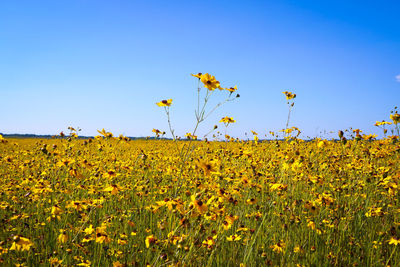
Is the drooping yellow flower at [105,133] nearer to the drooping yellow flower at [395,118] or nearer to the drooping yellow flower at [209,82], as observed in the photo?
the drooping yellow flower at [209,82]

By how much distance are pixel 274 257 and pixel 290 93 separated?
221 cm

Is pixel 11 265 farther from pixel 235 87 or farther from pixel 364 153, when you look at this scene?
pixel 364 153

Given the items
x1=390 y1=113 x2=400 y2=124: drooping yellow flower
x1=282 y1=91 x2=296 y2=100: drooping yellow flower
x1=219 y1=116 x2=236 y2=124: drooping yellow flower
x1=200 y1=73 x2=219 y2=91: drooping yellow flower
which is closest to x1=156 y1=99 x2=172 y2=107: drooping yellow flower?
x1=200 y1=73 x2=219 y2=91: drooping yellow flower

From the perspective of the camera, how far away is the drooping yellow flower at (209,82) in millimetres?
A: 2352

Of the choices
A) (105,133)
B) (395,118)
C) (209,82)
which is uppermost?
(395,118)

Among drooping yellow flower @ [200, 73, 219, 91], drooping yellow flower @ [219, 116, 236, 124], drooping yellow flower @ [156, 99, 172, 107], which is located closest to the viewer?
drooping yellow flower @ [200, 73, 219, 91]

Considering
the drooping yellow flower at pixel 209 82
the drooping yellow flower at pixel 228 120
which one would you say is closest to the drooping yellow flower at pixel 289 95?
the drooping yellow flower at pixel 228 120

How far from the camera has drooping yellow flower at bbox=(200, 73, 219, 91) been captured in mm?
2352

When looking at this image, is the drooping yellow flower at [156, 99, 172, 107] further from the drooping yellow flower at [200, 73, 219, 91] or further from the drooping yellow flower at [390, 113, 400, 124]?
the drooping yellow flower at [390, 113, 400, 124]

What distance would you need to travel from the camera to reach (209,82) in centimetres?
236

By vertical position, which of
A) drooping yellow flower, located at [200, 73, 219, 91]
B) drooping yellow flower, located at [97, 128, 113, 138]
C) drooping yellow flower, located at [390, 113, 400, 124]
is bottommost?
drooping yellow flower, located at [97, 128, 113, 138]

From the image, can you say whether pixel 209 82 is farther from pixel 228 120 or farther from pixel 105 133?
pixel 105 133

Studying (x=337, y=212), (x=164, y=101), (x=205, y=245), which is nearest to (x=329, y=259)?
(x=337, y=212)

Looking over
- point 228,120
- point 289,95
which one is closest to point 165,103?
point 228,120
